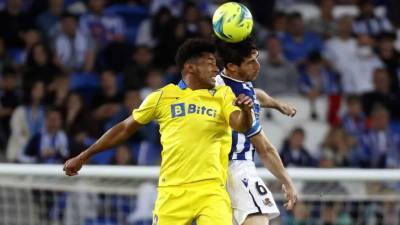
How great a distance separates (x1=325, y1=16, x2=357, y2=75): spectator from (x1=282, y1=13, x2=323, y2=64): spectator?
0.14 meters

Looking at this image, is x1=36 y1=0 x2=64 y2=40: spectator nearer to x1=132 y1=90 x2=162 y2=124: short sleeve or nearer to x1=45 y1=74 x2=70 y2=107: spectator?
x1=45 y1=74 x2=70 y2=107: spectator

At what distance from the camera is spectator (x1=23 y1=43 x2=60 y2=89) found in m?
14.6

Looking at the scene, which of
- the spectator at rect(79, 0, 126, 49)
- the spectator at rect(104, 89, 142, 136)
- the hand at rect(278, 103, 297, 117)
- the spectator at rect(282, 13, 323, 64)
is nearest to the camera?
the hand at rect(278, 103, 297, 117)

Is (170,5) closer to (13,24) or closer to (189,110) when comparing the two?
(13,24)

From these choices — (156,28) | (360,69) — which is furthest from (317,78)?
(156,28)

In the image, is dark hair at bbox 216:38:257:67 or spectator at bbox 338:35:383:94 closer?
dark hair at bbox 216:38:257:67

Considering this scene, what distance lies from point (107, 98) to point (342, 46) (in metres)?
3.01

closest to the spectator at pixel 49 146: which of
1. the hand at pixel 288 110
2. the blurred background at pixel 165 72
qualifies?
the blurred background at pixel 165 72

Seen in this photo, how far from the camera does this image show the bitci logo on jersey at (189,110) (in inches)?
298

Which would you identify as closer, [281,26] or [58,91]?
[58,91]

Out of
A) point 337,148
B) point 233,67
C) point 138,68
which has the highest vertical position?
point 233,67

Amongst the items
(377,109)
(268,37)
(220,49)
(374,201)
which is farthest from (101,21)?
(220,49)

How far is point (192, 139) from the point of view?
24.9ft

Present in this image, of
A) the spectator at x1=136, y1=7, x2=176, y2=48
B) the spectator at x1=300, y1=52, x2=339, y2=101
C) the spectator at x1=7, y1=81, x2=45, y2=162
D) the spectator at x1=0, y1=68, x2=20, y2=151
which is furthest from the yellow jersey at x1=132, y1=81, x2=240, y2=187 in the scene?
the spectator at x1=136, y1=7, x2=176, y2=48
